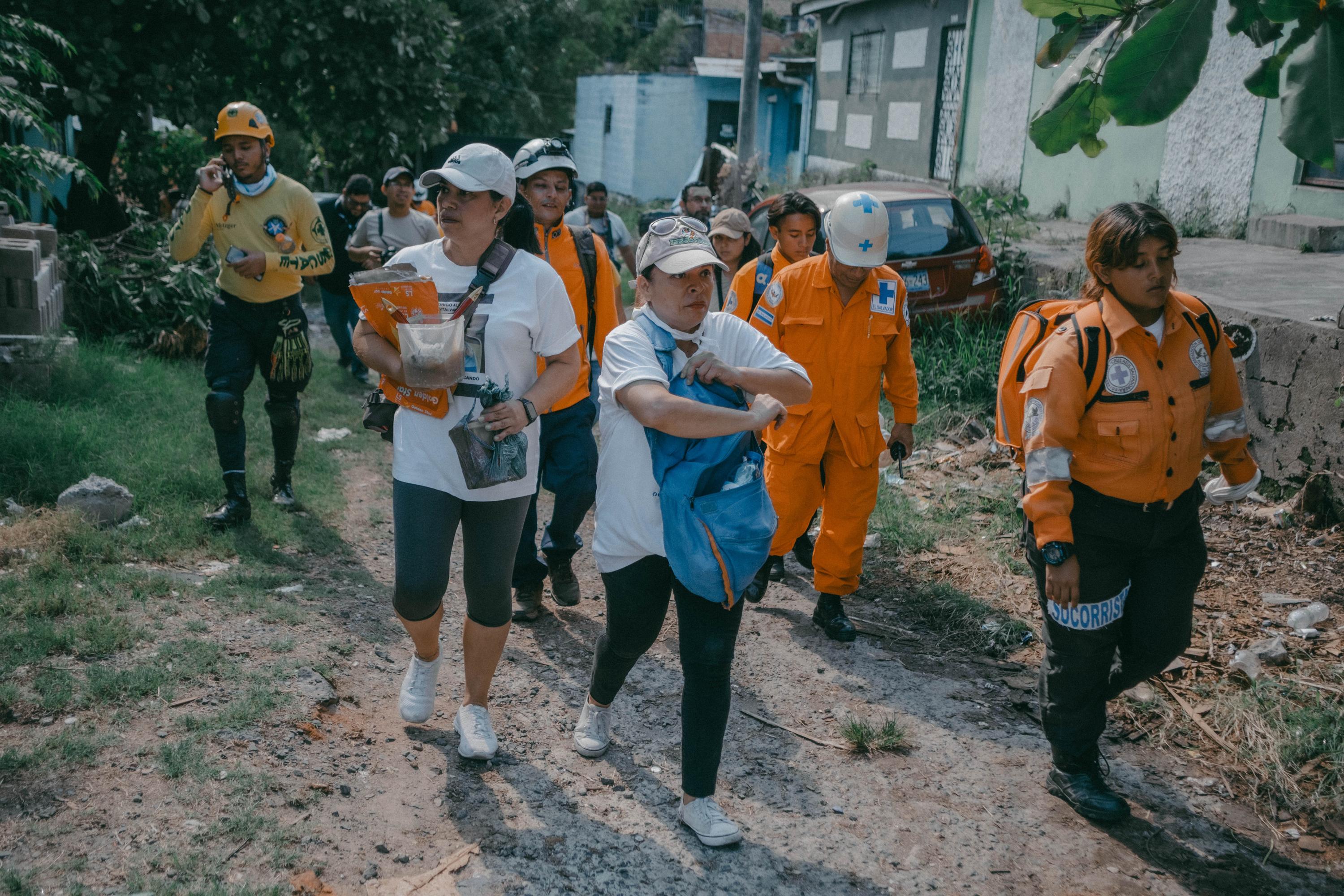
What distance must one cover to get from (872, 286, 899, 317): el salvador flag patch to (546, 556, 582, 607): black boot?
1.84 metres

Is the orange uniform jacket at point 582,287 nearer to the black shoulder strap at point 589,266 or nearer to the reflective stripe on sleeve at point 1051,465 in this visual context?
the black shoulder strap at point 589,266

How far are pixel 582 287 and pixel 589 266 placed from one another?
0.33ft

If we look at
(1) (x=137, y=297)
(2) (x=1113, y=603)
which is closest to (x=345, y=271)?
(1) (x=137, y=297)

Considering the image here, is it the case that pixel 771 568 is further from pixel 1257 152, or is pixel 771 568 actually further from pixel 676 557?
pixel 1257 152

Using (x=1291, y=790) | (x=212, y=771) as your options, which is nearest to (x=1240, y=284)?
(x=1291, y=790)

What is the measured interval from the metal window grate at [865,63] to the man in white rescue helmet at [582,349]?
16360mm

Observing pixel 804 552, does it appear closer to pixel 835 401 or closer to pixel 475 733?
pixel 835 401

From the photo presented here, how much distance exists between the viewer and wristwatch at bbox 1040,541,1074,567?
325cm

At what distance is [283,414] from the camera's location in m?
5.97

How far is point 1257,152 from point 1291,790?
28.5 ft

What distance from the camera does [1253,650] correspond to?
14.6ft

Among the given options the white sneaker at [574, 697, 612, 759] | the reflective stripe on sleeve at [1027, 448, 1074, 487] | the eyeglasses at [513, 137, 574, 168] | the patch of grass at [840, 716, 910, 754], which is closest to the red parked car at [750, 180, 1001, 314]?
the eyeglasses at [513, 137, 574, 168]

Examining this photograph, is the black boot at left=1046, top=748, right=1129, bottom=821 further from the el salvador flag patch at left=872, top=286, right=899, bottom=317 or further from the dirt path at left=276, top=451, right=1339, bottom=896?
the el salvador flag patch at left=872, top=286, right=899, bottom=317

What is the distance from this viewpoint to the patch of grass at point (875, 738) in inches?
156
